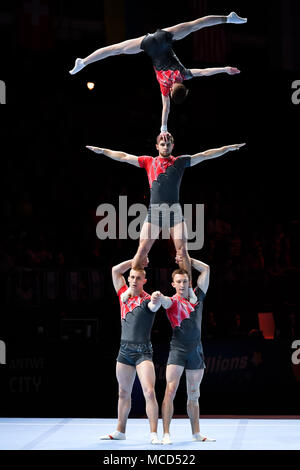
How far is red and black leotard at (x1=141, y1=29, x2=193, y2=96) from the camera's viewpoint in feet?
26.4

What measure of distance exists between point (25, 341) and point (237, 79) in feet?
24.9

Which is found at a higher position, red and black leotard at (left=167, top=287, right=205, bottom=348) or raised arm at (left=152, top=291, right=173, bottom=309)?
raised arm at (left=152, top=291, right=173, bottom=309)

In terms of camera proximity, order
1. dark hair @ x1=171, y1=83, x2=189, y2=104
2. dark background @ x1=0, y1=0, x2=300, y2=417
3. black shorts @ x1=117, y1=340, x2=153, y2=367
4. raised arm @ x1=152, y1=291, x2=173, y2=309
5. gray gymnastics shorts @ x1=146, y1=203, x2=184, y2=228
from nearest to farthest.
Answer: dark hair @ x1=171, y1=83, x2=189, y2=104 < raised arm @ x1=152, y1=291, x2=173, y2=309 < black shorts @ x1=117, y1=340, x2=153, y2=367 < gray gymnastics shorts @ x1=146, y1=203, x2=184, y2=228 < dark background @ x1=0, y1=0, x2=300, y2=417

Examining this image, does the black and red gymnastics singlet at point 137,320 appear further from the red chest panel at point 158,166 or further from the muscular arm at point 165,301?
the red chest panel at point 158,166

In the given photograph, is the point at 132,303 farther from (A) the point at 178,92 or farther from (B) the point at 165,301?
(A) the point at 178,92

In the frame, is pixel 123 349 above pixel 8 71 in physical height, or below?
below

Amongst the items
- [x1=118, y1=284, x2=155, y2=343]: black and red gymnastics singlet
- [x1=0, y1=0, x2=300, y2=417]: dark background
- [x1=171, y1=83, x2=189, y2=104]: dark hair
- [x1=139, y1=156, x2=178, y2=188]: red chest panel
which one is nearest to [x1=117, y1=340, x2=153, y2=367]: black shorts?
[x1=118, y1=284, x2=155, y2=343]: black and red gymnastics singlet

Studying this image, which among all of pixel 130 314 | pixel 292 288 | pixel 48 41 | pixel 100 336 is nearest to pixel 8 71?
pixel 48 41

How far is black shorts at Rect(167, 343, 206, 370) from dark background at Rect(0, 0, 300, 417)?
293 cm

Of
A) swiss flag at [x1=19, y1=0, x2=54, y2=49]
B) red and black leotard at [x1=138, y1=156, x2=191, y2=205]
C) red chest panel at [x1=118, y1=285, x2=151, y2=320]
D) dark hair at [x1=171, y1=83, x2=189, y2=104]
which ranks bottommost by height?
red chest panel at [x1=118, y1=285, x2=151, y2=320]

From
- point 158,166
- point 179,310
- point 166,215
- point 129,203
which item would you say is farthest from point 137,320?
point 129,203

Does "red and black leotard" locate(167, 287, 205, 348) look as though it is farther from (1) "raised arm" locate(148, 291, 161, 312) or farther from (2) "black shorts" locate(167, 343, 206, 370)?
(1) "raised arm" locate(148, 291, 161, 312)

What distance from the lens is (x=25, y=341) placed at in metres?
11.0

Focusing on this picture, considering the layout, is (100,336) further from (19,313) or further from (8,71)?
(8,71)
